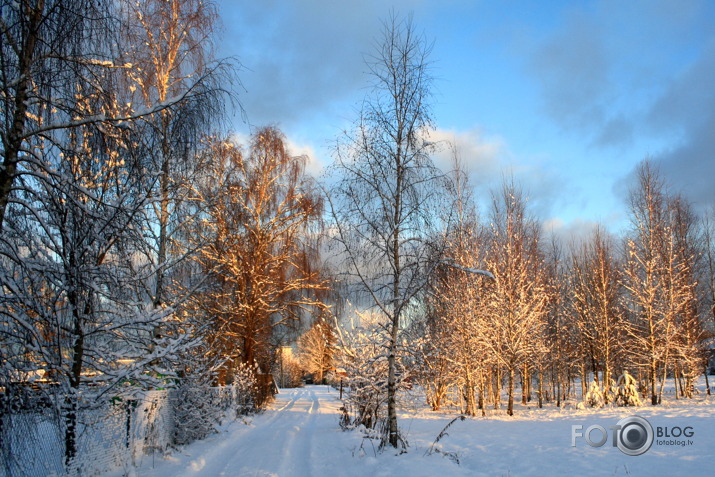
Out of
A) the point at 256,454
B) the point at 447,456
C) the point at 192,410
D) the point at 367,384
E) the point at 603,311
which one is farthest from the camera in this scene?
the point at 603,311

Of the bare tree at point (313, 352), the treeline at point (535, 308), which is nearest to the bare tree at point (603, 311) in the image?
the treeline at point (535, 308)

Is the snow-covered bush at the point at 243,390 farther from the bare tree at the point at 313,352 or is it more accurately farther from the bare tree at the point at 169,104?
the bare tree at the point at 313,352

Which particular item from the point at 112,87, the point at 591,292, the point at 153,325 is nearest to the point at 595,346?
the point at 591,292

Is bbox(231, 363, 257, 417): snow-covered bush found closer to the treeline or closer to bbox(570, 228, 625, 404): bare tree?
the treeline

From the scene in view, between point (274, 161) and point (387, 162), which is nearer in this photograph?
point (387, 162)

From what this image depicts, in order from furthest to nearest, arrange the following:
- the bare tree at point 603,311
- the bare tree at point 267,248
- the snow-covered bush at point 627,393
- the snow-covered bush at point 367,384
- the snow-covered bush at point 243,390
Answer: the bare tree at point 603,311, the snow-covered bush at point 627,393, the bare tree at point 267,248, the snow-covered bush at point 243,390, the snow-covered bush at point 367,384

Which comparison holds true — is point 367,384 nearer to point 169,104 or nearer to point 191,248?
point 191,248

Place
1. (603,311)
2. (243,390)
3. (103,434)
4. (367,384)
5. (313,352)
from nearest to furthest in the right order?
(103,434)
(367,384)
(243,390)
(603,311)
(313,352)

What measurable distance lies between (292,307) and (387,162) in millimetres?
12386

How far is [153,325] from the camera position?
593 cm

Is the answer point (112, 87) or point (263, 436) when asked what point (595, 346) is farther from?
point (112, 87)

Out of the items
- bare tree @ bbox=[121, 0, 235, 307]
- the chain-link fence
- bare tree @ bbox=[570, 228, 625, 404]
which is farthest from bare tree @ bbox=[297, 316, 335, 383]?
bare tree @ bbox=[121, 0, 235, 307]

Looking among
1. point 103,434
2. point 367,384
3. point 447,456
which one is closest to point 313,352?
point 367,384

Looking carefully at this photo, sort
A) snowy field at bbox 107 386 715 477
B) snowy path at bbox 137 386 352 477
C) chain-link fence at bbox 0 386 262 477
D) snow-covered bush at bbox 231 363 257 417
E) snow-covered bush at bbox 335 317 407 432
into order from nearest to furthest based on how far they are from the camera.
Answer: chain-link fence at bbox 0 386 262 477
snowy field at bbox 107 386 715 477
snowy path at bbox 137 386 352 477
snow-covered bush at bbox 335 317 407 432
snow-covered bush at bbox 231 363 257 417
